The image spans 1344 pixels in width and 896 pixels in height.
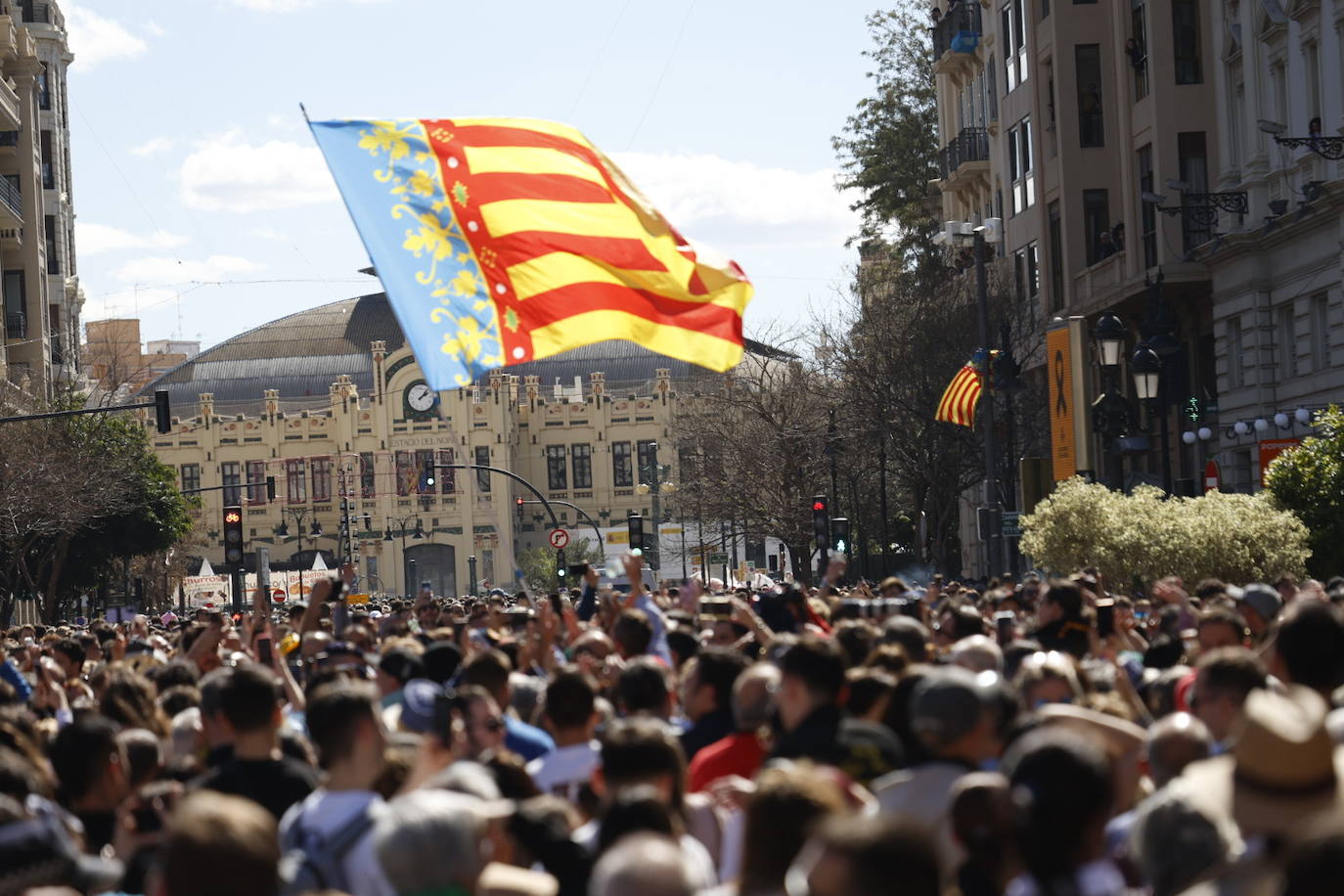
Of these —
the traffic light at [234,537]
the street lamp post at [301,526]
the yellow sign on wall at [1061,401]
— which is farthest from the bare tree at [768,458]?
the street lamp post at [301,526]

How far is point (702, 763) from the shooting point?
7.32m

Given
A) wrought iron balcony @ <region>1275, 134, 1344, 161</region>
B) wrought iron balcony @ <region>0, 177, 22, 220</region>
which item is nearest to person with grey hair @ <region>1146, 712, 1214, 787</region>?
wrought iron balcony @ <region>1275, 134, 1344, 161</region>

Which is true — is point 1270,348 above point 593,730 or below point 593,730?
above

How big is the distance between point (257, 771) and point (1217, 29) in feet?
111

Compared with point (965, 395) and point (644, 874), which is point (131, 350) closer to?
point (965, 395)

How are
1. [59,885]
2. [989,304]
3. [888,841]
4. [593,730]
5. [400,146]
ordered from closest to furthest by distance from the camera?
[888,841] < [59,885] < [593,730] < [400,146] < [989,304]

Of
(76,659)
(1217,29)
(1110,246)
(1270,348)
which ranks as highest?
(1217,29)

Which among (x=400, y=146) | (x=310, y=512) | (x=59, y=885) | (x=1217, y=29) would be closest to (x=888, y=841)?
(x=59, y=885)

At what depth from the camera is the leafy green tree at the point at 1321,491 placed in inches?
952

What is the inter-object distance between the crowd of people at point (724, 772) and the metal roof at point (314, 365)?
119392mm

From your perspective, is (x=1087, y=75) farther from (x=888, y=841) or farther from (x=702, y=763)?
(x=888, y=841)

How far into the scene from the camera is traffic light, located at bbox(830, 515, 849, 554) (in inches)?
Answer: 1713

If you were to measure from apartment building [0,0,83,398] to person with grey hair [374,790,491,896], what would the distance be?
5283cm

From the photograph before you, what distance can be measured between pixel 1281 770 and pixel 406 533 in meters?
116
